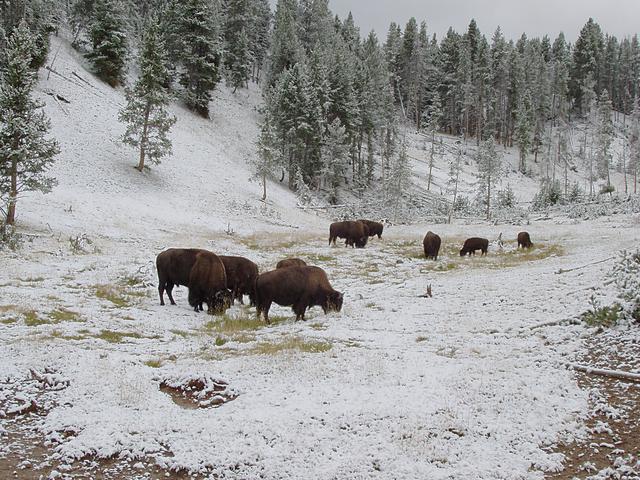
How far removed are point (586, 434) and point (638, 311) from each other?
4419 mm

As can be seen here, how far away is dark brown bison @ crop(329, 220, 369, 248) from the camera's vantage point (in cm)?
3266

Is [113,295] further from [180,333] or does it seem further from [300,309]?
[300,309]

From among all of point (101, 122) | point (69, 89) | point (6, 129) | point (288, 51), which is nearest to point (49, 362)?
point (6, 129)

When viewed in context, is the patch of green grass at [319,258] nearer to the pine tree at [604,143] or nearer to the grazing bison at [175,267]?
the grazing bison at [175,267]

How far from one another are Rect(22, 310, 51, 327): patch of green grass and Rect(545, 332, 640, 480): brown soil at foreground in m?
10.4

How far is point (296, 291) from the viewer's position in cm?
1400

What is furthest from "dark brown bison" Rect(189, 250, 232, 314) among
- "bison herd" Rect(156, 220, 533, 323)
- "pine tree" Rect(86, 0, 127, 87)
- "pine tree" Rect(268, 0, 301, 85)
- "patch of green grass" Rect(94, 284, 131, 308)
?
"pine tree" Rect(268, 0, 301, 85)

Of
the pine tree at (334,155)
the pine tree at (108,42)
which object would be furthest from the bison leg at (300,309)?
the pine tree at (108,42)

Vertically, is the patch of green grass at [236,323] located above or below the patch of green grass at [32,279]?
below

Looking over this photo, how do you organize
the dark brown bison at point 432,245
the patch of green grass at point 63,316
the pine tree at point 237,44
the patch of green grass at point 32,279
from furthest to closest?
1. the pine tree at point 237,44
2. the dark brown bison at point 432,245
3. the patch of green grass at point 32,279
4. the patch of green grass at point 63,316

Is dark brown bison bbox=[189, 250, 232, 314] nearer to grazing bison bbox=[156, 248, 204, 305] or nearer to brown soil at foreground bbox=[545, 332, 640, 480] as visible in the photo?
grazing bison bbox=[156, 248, 204, 305]

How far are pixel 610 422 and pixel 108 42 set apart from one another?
5858cm

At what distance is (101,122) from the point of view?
47281 millimetres

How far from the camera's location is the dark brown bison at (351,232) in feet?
107
